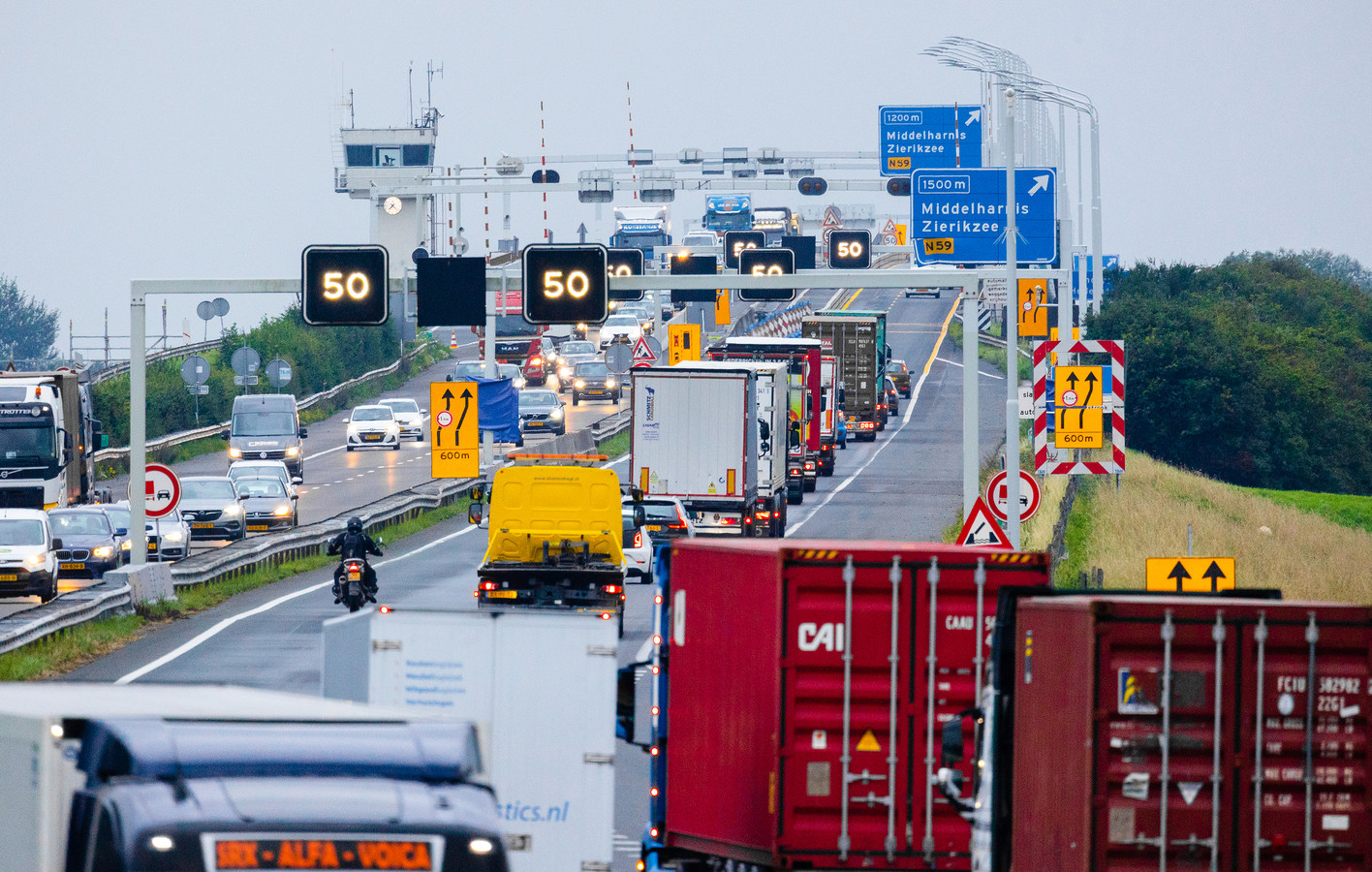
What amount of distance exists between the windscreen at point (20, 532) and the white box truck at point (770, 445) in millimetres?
12664

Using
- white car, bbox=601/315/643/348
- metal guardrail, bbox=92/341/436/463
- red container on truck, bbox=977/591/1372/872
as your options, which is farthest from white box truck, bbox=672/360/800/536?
white car, bbox=601/315/643/348

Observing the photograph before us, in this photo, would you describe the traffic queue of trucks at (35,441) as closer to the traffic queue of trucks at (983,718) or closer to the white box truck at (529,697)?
the traffic queue of trucks at (983,718)

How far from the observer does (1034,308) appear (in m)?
41.6

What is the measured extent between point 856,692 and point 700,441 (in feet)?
87.3

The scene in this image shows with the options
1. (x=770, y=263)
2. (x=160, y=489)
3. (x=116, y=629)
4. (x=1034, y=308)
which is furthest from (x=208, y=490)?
(x=1034, y=308)

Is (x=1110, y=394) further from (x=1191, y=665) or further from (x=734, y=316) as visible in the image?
(x=734, y=316)

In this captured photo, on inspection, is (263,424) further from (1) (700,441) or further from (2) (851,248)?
(1) (700,441)

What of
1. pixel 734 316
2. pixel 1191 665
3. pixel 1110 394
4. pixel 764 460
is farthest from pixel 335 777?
pixel 734 316

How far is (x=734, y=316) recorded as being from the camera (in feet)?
371

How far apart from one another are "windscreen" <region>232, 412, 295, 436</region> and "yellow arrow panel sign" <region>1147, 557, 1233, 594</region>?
1505 inches

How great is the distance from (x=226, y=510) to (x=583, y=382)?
38.5 meters

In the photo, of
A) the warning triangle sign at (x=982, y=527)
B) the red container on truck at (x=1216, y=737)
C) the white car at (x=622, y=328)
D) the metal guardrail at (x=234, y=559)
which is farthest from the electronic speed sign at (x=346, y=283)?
the white car at (x=622, y=328)

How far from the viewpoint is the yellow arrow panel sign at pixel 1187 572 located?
20672mm

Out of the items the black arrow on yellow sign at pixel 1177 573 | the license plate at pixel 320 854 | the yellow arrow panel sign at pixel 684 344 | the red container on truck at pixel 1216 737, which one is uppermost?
→ the yellow arrow panel sign at pixel 684 344
